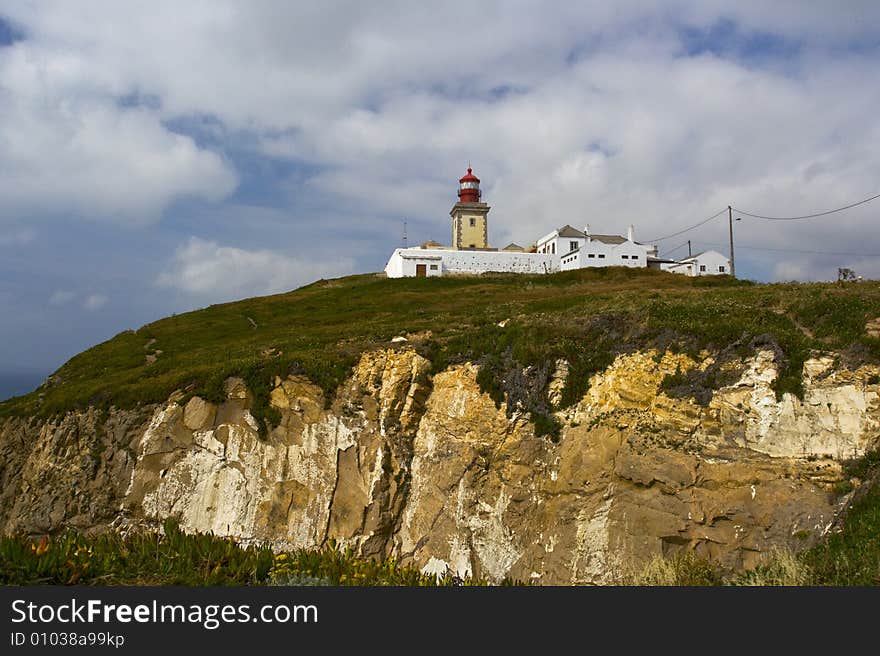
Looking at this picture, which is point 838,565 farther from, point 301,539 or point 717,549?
point 301,539

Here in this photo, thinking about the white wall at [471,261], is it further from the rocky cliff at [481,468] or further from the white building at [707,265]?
the rocky cliff at [481,468]

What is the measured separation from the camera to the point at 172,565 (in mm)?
8359

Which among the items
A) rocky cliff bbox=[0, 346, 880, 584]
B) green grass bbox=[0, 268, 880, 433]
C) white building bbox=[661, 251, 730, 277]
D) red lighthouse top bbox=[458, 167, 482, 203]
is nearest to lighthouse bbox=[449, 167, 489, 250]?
red lighthouse top bbox=[458, 167, 482, 203]

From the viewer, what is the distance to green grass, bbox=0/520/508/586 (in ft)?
25.2

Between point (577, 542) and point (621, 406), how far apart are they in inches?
177

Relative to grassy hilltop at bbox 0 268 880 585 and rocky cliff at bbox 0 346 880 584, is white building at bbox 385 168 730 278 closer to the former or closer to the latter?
grassy hilltop at bbox 0 268 880 585

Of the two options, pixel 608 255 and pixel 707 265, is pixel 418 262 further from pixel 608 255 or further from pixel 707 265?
pixel 707 265

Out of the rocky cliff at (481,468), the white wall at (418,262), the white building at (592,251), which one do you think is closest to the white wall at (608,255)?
the white building at (592,251)

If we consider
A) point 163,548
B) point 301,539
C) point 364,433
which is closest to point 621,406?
point 364,433

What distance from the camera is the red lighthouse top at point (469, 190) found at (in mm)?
84500

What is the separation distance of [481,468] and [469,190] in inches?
2646

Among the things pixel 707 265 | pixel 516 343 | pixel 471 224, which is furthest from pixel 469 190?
pixel 516 343

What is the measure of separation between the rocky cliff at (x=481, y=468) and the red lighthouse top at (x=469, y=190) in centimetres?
6114

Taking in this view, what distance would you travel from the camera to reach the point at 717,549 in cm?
1750
